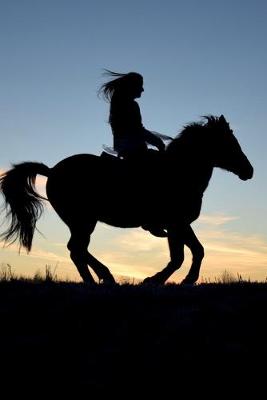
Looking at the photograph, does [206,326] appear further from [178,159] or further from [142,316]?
[178,159]

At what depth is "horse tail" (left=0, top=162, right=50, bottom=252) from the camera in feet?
40.2

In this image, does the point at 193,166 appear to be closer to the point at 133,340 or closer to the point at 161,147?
the point at 161,147

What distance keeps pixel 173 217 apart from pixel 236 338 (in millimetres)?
5462

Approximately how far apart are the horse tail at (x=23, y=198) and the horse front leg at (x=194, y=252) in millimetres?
2979

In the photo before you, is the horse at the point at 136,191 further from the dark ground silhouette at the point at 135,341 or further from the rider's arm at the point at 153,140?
the dark ground silhouette at the point at 135,341

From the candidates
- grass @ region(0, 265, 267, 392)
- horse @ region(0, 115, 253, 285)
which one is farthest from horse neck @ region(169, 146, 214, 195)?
grass @ region(0, 265, 267, 392)

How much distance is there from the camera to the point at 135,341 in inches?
253

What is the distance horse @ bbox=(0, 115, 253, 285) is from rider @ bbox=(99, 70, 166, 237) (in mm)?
238

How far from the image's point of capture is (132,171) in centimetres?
1172

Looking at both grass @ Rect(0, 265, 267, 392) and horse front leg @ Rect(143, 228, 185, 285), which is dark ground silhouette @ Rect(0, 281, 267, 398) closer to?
grass @ Rect(0, 265, 267, 392)

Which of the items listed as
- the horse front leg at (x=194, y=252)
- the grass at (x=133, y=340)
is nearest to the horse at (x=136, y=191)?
the horse front leg at (x=194, y=252)

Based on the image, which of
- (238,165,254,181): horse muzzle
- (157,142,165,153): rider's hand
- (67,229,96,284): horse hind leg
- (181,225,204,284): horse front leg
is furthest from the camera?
(238,165,254,181): horse muzzle

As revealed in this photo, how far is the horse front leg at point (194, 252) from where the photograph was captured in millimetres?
11352

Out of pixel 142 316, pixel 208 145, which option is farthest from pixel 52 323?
pixel 208 145
